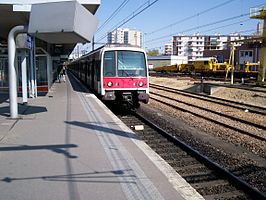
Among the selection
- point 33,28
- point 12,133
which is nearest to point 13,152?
point 12,133

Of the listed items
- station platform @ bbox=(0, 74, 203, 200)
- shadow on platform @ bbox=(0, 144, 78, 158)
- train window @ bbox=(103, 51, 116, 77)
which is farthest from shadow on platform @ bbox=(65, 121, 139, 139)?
train window @ bbox=(103, 51, 116, 77)

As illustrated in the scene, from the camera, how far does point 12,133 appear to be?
7.89 m

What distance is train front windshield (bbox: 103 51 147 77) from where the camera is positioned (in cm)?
1403

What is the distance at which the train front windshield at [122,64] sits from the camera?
14031mm

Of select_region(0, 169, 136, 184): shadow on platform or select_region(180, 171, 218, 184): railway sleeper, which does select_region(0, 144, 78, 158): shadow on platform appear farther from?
select_region(180, 171, 218, 184): railway sleeper

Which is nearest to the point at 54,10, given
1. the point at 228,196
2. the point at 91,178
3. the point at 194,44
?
the point at 91,178

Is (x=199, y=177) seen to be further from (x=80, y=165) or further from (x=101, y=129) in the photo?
(x=101, y=129)

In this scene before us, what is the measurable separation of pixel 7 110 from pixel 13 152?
19.1ft

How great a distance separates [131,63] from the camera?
14.2 m

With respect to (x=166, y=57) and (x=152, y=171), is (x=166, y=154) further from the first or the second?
(x=166, y=57)

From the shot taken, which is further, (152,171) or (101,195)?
(152,171)

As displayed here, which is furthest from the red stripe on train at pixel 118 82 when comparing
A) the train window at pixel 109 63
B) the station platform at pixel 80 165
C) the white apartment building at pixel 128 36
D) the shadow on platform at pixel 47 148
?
the white apartment building at pixel 128 36

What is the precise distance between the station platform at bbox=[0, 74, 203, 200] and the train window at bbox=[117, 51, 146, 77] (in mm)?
5239

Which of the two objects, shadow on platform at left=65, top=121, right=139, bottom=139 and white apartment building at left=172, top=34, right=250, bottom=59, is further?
white apartment building at left=172, top=34, right=250, bottom=59
